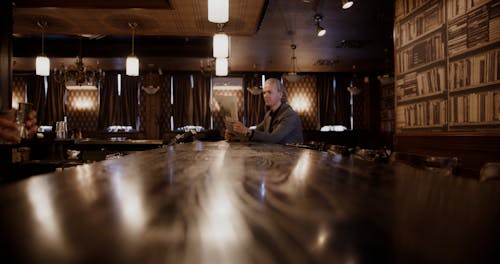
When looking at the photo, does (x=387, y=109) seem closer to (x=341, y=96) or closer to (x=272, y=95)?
(x=341, y=96)

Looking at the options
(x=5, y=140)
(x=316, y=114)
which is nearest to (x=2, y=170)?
(x=5, y=140)

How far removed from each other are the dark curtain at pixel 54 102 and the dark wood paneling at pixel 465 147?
1123 cm

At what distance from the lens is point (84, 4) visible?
476 centimetres

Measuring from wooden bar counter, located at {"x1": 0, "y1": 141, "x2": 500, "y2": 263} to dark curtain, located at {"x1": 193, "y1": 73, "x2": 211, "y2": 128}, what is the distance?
11.2 meters

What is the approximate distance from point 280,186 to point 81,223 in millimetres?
334

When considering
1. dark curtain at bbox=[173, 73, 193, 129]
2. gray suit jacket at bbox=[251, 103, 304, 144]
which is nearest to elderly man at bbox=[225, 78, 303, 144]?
gray suit jacket at bbox=[251, 103, 304, 144]

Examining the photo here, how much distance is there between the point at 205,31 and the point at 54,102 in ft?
26.6

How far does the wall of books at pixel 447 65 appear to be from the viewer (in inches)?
127

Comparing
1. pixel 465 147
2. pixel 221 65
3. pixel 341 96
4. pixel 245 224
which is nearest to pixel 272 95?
pixel 221 65

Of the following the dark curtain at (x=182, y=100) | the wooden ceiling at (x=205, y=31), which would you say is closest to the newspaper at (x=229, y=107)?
the wooden ceiling at (x=205, y=31)

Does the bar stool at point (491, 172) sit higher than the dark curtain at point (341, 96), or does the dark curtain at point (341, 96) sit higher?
the dark curtain at point (341, 96)

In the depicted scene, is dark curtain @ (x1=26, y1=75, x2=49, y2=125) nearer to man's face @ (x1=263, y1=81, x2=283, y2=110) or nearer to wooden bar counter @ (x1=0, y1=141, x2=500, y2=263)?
Result: man's face @ (x1=263, y1=81, x2=283, y2=110)

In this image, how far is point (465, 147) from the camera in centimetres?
352

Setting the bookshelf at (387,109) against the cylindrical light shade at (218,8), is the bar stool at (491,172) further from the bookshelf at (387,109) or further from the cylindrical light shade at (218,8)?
the bookshelf at (387,109)
